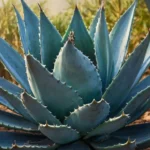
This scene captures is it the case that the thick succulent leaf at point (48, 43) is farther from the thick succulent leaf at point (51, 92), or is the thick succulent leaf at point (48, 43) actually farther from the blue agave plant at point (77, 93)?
the thick succulent leaf at point (51, 92)

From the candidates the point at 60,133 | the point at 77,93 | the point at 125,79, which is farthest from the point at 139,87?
the point at 60,133

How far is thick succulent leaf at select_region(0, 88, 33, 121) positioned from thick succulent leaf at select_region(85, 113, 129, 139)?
26cm

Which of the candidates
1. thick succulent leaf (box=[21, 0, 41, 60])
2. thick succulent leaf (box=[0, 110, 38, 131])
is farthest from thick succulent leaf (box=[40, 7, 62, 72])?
thick succulent leaf (box=[0, 110, 38, 131])

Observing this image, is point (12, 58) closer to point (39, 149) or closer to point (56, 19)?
point (39, 149)

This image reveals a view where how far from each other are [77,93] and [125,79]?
0.62ft

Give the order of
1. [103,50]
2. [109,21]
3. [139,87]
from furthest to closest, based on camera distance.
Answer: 1. [109,21]
2. [139,87]
3. [103,50]

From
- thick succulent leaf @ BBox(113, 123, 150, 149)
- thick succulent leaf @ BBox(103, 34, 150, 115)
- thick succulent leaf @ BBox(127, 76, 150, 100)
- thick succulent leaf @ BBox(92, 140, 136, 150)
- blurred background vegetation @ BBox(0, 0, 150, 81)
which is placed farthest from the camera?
blurred background vegetation @ BBox(0, 0, 150, 81)

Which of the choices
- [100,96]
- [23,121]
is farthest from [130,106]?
[23,121]

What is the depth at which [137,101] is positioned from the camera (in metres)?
1.93

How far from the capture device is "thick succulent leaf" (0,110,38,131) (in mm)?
2041

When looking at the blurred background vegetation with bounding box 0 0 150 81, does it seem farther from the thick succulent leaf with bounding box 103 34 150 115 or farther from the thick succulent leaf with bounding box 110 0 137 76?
the thick succulent leaf with bounding box 103 34 150 115

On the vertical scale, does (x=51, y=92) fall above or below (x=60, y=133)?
above

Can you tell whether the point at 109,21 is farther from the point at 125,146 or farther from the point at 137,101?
the point at 125,146

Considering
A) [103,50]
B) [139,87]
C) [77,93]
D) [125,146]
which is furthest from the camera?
[139,87]
